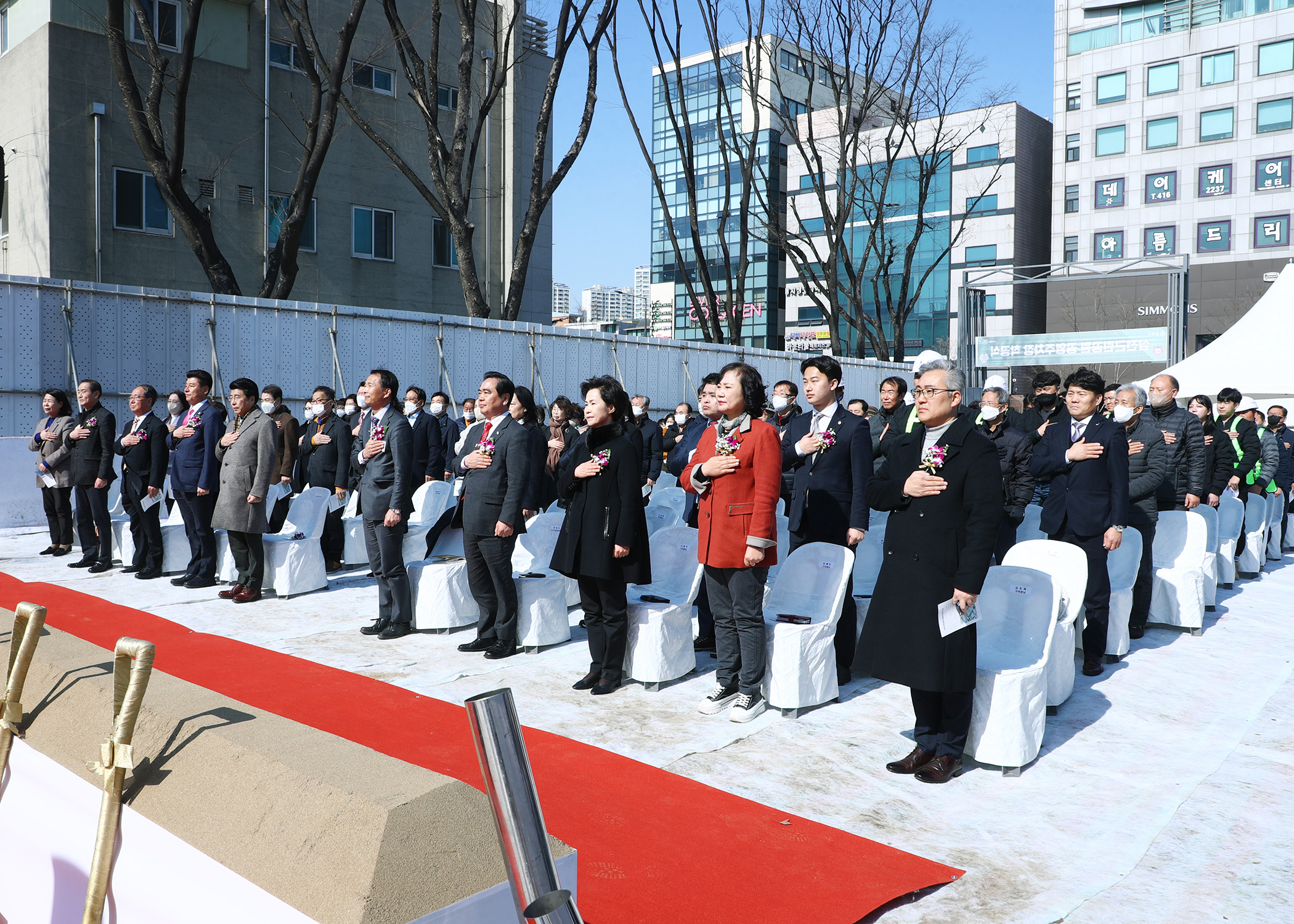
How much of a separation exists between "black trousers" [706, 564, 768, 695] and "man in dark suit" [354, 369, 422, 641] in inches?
103

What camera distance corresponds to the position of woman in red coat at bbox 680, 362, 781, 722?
493cm

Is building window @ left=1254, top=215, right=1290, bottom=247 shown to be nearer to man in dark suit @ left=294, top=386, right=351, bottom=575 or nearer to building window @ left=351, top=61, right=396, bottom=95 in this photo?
building window @ left=351, top=61, right=396, bottom=95

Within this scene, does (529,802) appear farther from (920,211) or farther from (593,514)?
(920,211)

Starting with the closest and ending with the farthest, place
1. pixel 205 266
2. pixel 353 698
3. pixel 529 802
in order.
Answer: pixel 529 802 → pixel 353 698 → pixel 205 266

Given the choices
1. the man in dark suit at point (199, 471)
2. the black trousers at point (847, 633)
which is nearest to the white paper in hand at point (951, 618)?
the black trousers at point (847, 633)

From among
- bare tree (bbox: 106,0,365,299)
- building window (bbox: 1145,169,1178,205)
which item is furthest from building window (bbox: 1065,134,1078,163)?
bare tree (bbox: 106,0,365,299)

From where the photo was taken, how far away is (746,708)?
4.99 meters

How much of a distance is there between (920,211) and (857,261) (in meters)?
29.2

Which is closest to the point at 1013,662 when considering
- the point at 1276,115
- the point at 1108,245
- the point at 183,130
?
the point at 183,130

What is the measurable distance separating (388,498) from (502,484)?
43.4 inches

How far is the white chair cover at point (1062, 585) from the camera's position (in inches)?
199

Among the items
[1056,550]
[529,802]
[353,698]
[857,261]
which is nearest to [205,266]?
[353,698]

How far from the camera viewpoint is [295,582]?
26.5 ft

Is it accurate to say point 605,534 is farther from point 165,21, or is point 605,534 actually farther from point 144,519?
point 165,21
